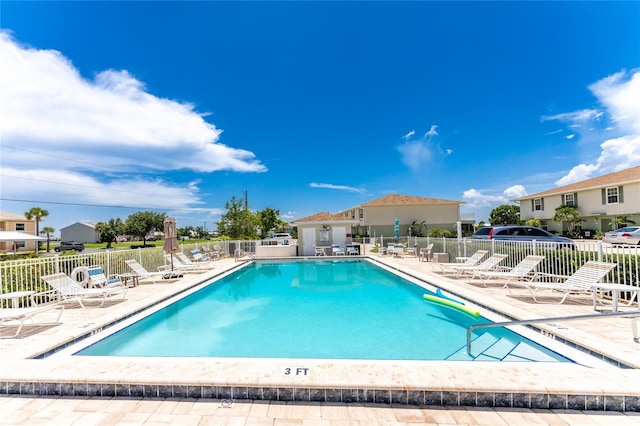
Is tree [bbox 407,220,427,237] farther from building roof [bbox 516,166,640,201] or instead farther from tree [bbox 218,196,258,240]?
tree [bbox 218,196,258,240]

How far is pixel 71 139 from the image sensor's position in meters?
20.3

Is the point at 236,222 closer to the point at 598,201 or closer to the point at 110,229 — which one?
the point at 598,201

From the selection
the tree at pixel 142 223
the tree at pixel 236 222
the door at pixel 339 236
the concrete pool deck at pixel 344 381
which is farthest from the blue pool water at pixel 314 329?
the tree at pixel 142 223

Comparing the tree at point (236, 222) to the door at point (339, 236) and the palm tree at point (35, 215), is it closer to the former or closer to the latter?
the door at point (339, 236)

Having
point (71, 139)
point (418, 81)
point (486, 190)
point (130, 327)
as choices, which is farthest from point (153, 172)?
point (486, 190)

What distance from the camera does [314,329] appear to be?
251 inches

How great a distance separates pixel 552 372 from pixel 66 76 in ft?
65.3

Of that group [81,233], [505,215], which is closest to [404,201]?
[505,215]

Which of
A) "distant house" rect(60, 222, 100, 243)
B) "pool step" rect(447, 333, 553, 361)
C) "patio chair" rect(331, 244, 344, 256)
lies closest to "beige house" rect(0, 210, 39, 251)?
"distant house" rect(60, 222, 100, 243)

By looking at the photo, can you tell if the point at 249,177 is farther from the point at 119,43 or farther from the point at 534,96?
the point at 534,96

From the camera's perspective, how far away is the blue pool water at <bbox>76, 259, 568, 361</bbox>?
496 centimetres

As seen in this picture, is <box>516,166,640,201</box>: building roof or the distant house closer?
<box>516,166,640,201</box>: building roof

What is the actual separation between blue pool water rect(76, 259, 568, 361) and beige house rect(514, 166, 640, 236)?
27836 mm

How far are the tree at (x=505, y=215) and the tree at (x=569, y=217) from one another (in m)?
23.9
